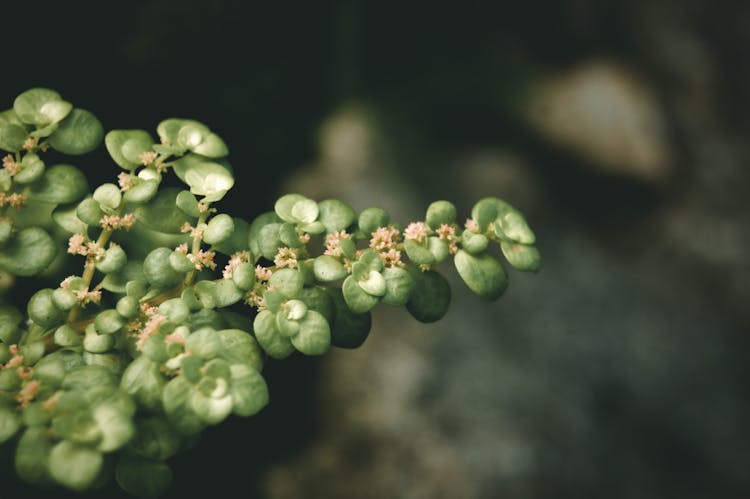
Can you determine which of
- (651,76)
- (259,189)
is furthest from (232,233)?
(651,76)

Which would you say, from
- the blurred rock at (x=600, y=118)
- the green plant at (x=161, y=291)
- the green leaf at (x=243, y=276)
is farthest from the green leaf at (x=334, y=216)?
the blurred rock at (x=600, y=118)

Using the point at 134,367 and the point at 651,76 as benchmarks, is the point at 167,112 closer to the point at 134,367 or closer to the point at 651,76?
the point at 134,367

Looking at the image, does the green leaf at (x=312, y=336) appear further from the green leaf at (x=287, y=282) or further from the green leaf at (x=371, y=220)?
the green leaf at (x=371, y=220)

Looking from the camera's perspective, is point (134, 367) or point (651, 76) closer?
point (134, 367)

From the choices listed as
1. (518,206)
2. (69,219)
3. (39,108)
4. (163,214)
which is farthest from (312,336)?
(518,206)

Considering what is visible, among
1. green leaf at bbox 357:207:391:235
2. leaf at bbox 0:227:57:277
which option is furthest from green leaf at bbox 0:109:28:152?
green leaf at bbox 357:207:391:235

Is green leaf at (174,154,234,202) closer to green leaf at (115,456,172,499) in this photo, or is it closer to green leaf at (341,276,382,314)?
green leaf at (341,276,382,314)

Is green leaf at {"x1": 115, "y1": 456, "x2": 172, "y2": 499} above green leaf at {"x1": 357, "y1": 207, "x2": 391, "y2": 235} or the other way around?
the other way around
